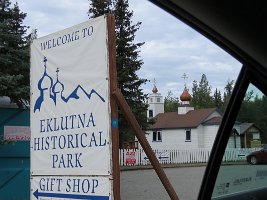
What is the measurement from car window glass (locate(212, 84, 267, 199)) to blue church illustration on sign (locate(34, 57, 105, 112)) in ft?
8.24

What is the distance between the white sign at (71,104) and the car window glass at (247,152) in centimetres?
229

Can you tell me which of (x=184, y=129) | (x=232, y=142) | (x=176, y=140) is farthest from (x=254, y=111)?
(x=176, y=140)

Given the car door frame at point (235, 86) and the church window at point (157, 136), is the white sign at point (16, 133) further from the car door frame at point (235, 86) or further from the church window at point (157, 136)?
the church window at point (157, 136)

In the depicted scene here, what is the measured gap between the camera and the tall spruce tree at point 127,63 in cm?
3558

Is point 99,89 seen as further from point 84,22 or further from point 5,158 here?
point 5,158

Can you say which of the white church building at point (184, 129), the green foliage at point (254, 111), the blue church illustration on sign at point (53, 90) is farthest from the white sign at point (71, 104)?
the white church building at point (184, 129)

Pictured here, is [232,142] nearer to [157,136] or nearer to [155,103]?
[157,136]

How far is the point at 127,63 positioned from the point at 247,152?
1322 inches

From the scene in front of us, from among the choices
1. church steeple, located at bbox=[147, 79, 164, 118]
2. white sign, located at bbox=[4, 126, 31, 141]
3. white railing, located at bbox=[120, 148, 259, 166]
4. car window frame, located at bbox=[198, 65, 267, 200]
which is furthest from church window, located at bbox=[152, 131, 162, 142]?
car window frame, located at bbox=[198, 65, 267, 200]

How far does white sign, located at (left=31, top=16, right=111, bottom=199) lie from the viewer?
502 centimetres

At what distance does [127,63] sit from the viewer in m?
35.9

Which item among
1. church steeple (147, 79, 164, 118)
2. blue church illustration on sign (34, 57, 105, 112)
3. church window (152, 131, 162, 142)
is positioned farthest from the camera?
church steeple (147, 79, 164, 118)

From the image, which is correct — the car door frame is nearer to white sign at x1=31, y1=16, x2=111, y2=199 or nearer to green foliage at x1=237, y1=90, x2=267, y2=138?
green foliage at x1=237, y1=90, x2=267, y2=138

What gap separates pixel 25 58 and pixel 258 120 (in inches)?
628
